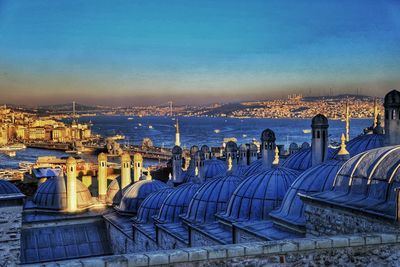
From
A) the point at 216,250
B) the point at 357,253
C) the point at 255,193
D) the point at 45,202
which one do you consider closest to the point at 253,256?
the point at 216,250

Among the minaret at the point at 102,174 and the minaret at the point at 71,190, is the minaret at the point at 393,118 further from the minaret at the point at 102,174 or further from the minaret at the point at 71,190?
the minaret at the point at 102,174

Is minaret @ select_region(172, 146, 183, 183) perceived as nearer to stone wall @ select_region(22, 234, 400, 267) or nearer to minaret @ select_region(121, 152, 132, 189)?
minaret @ select_region(121, 152, 132, 189)

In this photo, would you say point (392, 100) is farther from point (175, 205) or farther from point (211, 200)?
point (175, 205)

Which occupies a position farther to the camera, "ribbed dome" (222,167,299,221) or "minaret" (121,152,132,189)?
"minaret" (121,152,132,189)

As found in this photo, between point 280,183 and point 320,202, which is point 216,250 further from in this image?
point 280,183

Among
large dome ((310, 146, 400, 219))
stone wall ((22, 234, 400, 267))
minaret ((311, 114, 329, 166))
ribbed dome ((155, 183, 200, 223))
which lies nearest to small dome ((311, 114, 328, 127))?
minaret ((311, 114, 329, 166))

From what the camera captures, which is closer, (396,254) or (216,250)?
(216,250)
